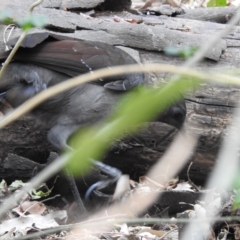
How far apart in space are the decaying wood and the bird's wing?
8.4 inches

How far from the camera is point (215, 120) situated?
4910 mm

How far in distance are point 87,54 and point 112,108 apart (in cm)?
49

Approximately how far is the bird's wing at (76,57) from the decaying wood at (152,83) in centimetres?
21

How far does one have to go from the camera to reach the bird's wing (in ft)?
15.9

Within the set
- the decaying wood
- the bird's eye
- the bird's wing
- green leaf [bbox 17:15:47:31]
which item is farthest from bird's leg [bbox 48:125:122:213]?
green leaf [bbox 17:15:47:31]

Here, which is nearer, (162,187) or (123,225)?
(123,225)

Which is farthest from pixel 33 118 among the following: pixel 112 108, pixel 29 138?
pixel 112 108

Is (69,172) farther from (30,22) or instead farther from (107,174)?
(30,22)

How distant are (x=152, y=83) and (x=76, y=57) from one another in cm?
67

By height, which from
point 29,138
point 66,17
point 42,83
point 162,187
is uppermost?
point 66,17

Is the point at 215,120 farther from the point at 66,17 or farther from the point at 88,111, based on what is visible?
the point at 66,17

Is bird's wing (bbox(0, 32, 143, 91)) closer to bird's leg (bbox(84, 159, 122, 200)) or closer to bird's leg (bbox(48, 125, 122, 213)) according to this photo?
bird's leg (bbox(48, 125, 122, 213))

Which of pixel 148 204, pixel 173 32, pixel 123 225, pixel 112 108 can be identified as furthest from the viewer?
pixel 173 32

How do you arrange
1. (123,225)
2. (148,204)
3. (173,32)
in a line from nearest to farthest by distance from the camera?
(123,225) → (148,204) → (173,32)
